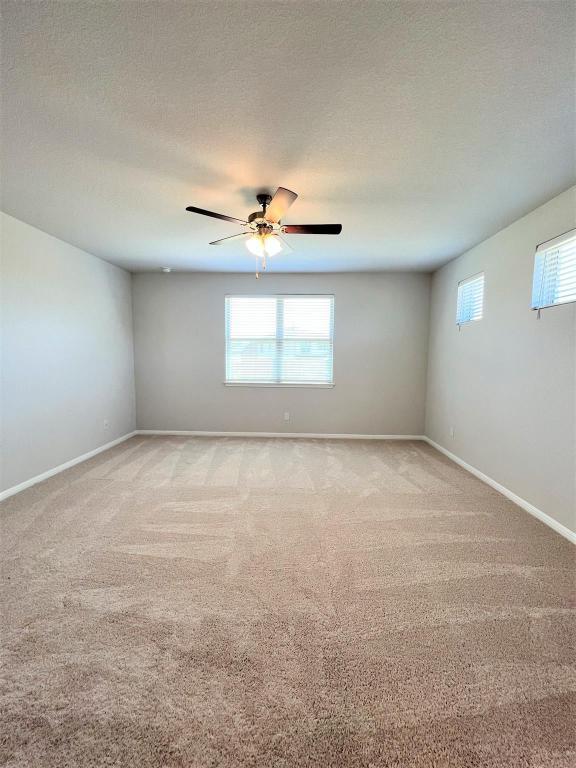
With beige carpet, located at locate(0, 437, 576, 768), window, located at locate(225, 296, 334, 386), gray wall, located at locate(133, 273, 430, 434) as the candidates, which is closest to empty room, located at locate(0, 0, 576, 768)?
beige carpet, located at locate(0, 437, 576, 768)

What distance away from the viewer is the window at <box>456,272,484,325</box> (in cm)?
366

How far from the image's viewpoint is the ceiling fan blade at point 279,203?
199cm

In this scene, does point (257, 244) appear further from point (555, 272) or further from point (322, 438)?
point (322, 438)

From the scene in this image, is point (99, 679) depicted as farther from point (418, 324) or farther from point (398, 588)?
point (418, 324)

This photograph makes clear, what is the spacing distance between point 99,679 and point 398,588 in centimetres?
151

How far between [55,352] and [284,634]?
3.61 meters

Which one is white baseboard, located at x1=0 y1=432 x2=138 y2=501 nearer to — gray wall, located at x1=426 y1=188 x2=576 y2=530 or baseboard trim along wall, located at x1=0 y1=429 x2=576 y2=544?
baseboard trim along wall, located at x1=0 y1=429 x2=576 y2=544

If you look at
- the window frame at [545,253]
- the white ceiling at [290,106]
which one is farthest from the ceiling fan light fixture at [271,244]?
the window frame at [545,253]

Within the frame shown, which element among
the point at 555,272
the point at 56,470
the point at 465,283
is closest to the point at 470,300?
the point at 465,283

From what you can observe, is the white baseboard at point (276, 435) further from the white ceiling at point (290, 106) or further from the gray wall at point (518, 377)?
the white ceiling at point (290, 106)

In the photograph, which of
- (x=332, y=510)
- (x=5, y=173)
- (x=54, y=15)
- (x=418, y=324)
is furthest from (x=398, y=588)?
(x=418, y=324)

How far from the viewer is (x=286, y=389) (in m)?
5.23

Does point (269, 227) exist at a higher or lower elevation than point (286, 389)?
higher

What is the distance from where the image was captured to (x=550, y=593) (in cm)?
181
